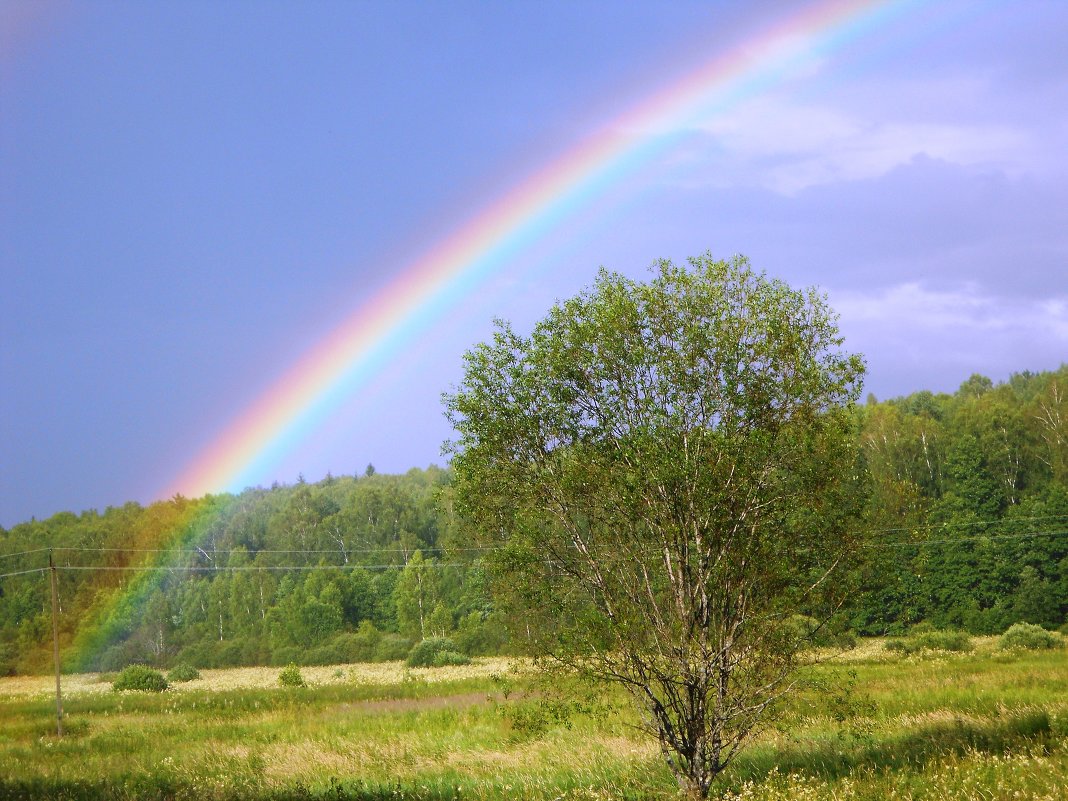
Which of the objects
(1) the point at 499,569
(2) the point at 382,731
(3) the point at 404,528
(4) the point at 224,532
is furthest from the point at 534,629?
(4) the point at 224,532

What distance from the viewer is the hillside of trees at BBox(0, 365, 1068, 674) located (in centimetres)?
8388

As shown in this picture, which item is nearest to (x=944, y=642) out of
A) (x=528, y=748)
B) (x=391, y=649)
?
(x=528, y=748)

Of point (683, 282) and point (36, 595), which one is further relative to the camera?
point (36, 595)

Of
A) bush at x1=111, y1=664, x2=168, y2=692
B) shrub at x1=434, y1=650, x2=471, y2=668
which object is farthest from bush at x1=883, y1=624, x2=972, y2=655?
bush at x1=111, y1=664, x2=168, y2=692

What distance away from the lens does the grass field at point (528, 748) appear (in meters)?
15.9

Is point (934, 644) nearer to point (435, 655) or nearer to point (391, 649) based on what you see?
point (435, 655)

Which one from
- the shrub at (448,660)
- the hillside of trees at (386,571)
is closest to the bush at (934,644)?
the hillside of trees at (386,571)

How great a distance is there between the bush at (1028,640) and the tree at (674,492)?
44.9 m

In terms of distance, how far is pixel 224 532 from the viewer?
152m

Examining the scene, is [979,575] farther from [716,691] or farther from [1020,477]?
[716,691]

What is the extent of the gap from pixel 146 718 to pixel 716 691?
104 ft

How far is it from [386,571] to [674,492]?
102774 millimetres

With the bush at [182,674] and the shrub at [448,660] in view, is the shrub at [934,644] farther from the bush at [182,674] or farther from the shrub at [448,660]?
the bush at [182,674]

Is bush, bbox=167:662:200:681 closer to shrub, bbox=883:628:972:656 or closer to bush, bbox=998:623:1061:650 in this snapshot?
shrub, bbox=883:628:972:656
